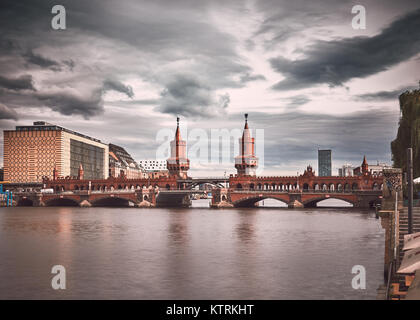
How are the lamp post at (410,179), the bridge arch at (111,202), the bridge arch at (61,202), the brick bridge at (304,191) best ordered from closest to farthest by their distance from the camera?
the lamp post at (410,179)
the brick bridge at (304,191)
the bridge arch at (111,202)
the bridge arch at (61,202)

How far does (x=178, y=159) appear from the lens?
161625 millimetres

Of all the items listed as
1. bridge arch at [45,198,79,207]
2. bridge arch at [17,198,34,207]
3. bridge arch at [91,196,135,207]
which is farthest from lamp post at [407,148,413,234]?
bridge arch at [17,198,34,207]

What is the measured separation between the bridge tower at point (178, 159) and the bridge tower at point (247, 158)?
20.9 meters

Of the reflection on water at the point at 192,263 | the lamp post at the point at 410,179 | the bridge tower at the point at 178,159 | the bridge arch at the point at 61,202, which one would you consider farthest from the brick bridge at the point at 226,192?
the lamp post at the point at 410,179

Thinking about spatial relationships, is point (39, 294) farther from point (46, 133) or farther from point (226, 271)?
point (46, 133)

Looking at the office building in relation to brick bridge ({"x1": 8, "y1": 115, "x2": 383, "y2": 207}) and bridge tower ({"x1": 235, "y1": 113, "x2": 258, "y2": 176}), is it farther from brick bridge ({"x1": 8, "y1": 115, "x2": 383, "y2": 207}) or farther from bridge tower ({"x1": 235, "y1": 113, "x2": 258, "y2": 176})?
bridge tower ({"x1": 235, "y1": 113, "x2": 258, "y2": 176})

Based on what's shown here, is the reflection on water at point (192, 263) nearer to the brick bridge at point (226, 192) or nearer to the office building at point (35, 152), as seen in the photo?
the brick bridge at point (226, 192)

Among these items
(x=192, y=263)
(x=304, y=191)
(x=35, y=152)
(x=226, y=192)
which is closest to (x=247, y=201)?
(x=226, y=192)

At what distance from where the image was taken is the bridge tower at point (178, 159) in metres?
162

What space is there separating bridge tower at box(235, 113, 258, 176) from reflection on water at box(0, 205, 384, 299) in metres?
94.3

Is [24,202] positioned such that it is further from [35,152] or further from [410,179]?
[410,179]

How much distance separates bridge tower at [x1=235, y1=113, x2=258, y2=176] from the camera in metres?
150

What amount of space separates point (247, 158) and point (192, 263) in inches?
4649

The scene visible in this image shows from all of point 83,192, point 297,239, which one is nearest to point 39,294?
point 297,239
